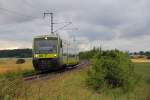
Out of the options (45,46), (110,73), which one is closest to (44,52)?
(45,46)

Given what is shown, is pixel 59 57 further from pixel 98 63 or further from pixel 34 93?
pixel 34 93

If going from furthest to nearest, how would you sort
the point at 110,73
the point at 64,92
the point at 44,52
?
the point at 44,52 → the point at 110,73 → the point at 64,92

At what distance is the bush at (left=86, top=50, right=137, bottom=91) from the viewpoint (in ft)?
83.6

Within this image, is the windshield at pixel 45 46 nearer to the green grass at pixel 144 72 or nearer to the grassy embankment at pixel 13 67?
the grassy embankment at pixel 13 67

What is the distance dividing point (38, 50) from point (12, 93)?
90.4 ft

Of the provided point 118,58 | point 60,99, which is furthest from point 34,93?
point 118,58

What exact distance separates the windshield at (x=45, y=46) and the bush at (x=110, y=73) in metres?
11.3

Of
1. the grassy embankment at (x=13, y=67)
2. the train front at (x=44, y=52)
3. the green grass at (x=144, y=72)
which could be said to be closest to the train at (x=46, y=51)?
the train front at (x=44, y=52)

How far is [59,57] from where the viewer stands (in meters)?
38.1

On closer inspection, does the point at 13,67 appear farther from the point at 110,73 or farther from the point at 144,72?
the point at 110,73

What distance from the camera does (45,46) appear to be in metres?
38.1

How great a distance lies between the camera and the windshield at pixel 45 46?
37.8 meters

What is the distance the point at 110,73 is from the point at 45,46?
13310 mm

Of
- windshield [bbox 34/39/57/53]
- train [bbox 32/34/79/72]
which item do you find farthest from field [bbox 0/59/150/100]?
windshield [bbox 34/39/57/53]
